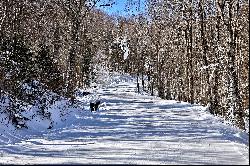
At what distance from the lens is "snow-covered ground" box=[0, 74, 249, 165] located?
35.3 ft

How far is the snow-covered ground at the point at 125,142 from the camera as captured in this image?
1077 centimetres

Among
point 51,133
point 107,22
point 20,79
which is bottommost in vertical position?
point 51,133

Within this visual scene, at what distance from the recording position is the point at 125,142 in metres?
13.9

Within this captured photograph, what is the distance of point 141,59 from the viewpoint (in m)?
69.4

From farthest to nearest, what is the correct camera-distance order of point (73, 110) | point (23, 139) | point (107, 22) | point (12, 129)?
point (107, 22), point (73, 110), point (12, 129), point (23, 139)

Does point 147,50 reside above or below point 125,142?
above

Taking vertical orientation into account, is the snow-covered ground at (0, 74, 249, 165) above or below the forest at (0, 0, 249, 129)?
below

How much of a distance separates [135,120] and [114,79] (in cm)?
7760

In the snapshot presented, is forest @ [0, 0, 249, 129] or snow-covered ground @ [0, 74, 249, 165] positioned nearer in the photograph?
snow-covered ground @ [0, 74, 249, 165]

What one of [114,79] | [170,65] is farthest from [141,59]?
[114,79]

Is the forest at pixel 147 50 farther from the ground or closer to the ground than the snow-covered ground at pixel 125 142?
farther from the ground

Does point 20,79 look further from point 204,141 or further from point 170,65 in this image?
point 170,65

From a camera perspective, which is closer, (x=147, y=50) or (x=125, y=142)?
(x=125, y=142)

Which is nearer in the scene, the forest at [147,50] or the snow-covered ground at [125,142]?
the snow-covered ground at [125,142]
